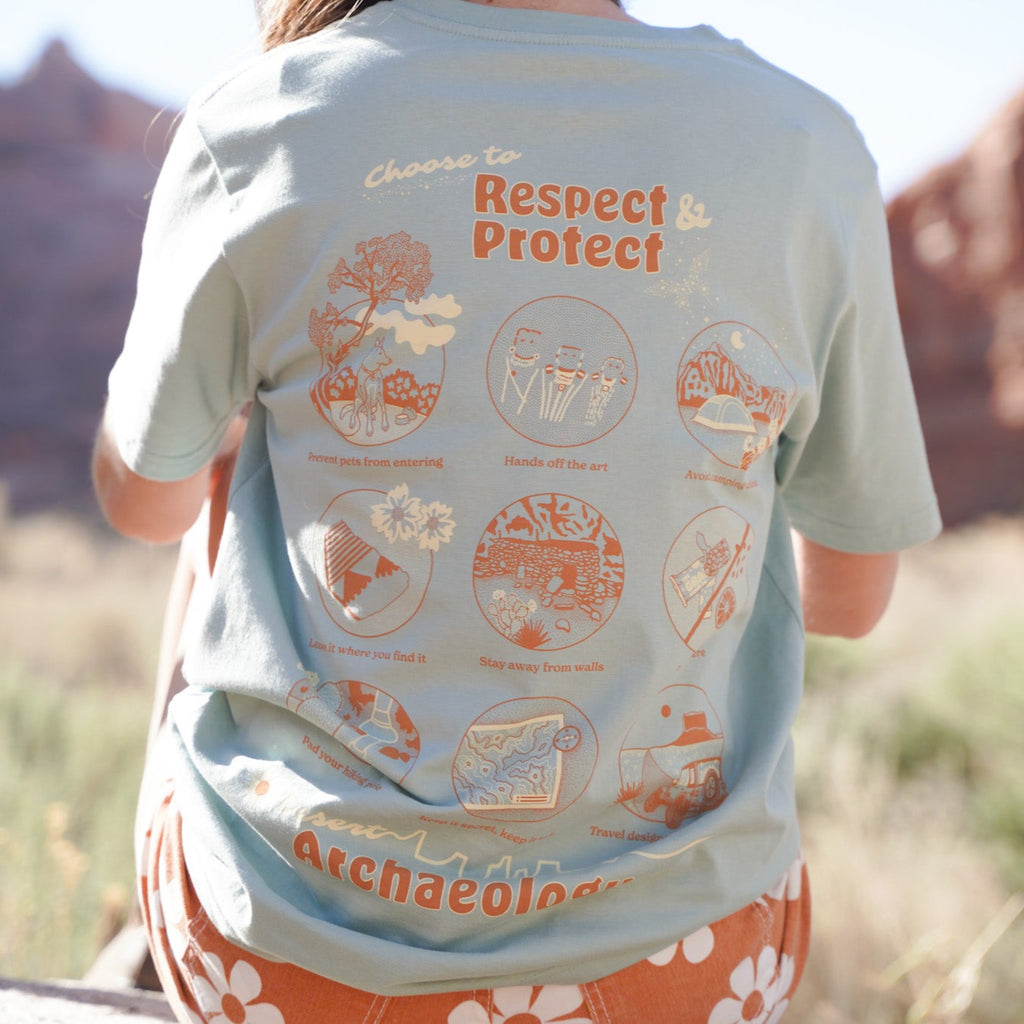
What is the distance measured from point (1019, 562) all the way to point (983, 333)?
17.8 feet

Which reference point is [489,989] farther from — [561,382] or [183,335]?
[183,335]

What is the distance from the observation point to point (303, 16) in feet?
3.10

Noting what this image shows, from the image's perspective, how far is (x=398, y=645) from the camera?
826mm

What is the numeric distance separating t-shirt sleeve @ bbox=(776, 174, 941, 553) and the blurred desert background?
2.42 ft

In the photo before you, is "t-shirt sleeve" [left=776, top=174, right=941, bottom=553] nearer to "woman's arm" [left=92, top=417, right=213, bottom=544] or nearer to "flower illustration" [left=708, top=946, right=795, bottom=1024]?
"flower illustration" [left=708, top=946, right=795, bottom=1024]

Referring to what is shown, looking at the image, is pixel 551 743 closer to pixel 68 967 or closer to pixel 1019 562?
pixel 68 967

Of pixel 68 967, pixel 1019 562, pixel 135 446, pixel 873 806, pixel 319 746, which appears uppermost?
pixel 135 446

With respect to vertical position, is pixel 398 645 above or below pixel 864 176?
below

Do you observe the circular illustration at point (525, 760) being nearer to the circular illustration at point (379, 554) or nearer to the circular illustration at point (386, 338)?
the circular illustration at point (379, 554)

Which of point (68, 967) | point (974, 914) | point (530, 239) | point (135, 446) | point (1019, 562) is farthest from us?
point (1019, 562)

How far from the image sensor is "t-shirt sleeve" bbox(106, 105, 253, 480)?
890mm

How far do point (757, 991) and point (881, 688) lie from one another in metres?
3.82

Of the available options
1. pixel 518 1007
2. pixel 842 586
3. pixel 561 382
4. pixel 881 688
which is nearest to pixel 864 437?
pixel 842 586

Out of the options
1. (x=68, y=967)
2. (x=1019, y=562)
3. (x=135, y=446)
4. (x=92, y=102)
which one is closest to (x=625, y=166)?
(x=135, y=446)
